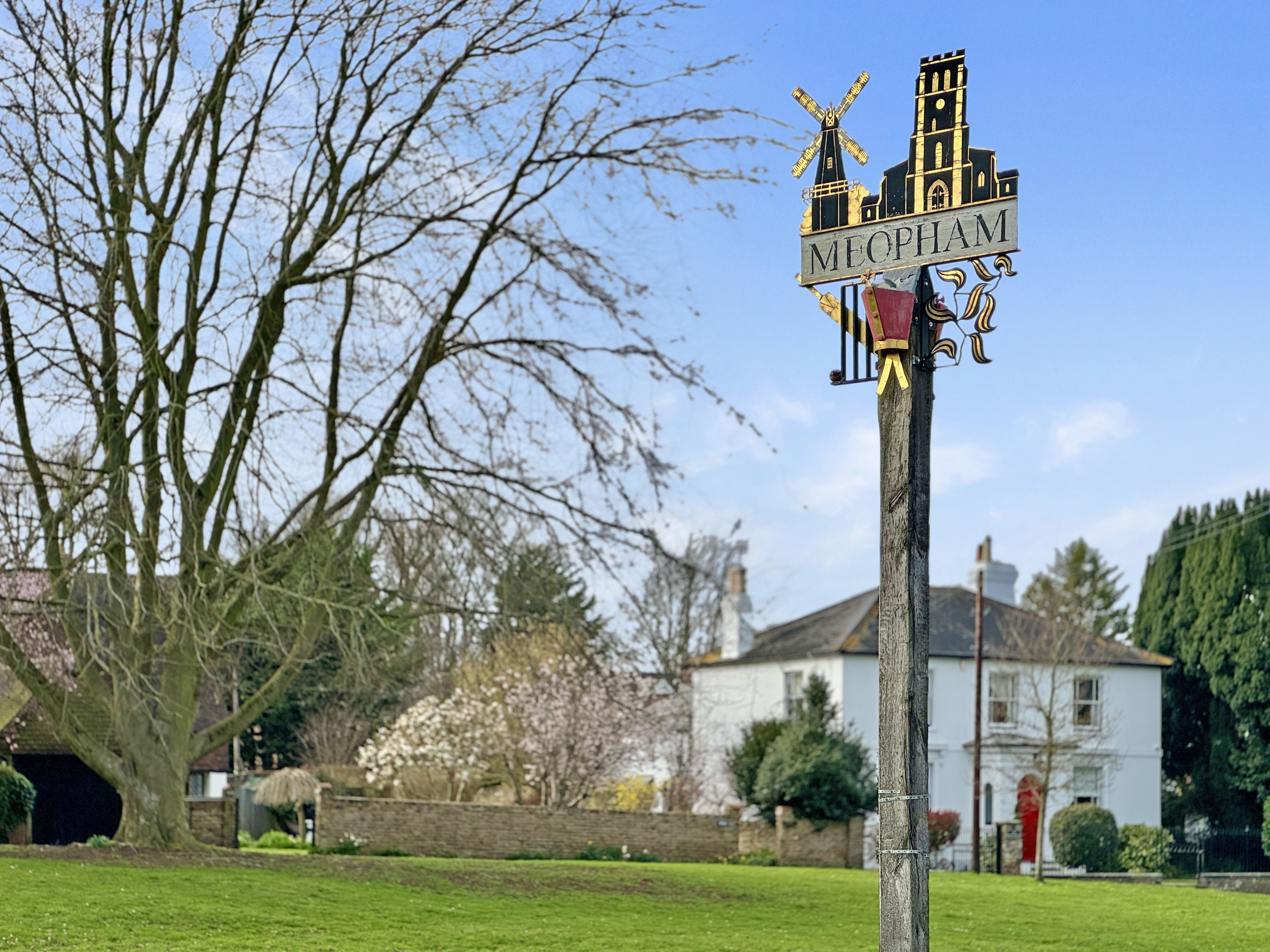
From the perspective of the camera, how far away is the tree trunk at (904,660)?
9.61 metres

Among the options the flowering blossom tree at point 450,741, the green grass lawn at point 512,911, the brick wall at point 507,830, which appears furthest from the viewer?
the flowering blossom tree at point 450,741

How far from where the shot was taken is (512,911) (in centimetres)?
1670

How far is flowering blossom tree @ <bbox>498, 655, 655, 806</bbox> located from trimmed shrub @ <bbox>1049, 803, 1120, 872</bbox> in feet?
34.0

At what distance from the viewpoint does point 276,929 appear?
14.2m

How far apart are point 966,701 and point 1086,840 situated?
6.64m

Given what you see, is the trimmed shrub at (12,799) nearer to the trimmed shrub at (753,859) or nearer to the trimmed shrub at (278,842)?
the trimmed shrub at (278,842)

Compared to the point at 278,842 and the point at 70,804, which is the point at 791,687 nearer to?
the point at 278,842

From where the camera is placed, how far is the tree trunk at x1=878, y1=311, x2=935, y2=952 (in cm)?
961

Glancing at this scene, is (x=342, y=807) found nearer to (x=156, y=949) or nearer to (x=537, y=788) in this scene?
(x=537, y=788)

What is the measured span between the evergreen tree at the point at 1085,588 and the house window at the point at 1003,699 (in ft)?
49.8

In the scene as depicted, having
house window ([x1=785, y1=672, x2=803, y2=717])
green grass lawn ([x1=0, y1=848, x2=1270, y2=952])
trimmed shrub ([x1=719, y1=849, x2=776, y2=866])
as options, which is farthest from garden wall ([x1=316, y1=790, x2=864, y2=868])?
house window ([x1=785, y1=672, x2=803, y2=717])

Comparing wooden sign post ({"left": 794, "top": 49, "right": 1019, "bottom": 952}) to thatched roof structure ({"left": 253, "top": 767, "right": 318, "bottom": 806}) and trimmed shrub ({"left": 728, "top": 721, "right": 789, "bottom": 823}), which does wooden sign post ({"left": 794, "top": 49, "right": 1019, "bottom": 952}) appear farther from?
thatched roof structure ({"left": 253, "top": 767, "right": 318, "bottom": 806})

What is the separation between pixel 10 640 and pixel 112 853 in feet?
10.4

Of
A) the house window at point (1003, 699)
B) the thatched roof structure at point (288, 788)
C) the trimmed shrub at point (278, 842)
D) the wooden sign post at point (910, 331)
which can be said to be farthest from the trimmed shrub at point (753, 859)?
the wooden sign post at point (910, 331)
